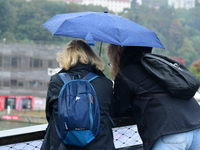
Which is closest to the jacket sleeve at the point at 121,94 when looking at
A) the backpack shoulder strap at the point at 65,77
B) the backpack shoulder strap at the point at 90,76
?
the backpack shoulder strap at the point at 90,76

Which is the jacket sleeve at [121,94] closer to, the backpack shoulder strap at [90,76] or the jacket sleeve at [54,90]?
the backpack shoulder strap at [90,76]

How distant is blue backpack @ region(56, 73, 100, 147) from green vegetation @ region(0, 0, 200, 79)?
31348 mm

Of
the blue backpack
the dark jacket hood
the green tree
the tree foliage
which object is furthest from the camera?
the green tree

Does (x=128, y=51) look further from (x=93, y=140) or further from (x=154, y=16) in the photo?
(x=154, y=16)

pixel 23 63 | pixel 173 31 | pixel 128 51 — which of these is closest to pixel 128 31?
pixel 128 51

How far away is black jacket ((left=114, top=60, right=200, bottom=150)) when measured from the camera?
1.19 meters

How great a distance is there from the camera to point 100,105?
3.85 ft

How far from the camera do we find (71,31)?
126cm

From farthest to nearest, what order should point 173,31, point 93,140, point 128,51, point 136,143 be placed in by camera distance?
point 173,31 → point 136,143 → point 128,51 → point 93,140

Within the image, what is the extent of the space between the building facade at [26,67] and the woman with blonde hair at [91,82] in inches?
1175

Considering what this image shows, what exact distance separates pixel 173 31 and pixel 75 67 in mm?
44784

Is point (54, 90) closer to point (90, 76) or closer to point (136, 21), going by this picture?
point (90, 76)

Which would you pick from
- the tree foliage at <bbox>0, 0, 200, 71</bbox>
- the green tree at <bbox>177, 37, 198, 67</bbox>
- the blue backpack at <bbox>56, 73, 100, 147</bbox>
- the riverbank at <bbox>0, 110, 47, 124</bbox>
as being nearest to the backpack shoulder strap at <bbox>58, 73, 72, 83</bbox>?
the blue backpack at <bbox>56, 73, 100, 147</bbox>

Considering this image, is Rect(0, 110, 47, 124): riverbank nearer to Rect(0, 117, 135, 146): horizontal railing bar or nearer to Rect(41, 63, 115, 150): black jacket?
Rect(0, 117, 135, 146): horizontal railing bar
